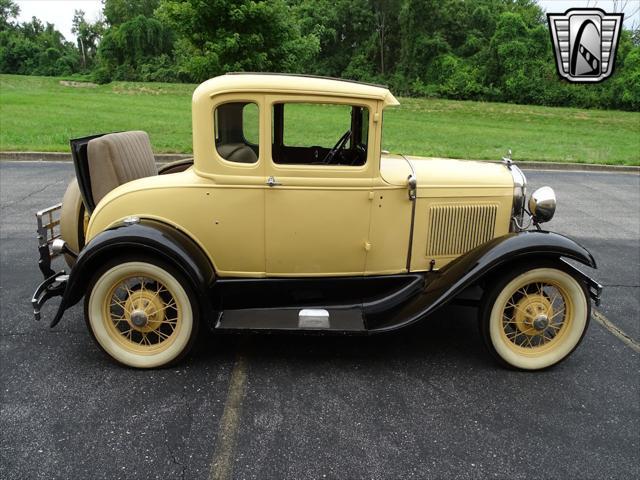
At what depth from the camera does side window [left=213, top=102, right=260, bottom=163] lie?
3365mm

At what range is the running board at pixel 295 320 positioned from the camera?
337 centimetres

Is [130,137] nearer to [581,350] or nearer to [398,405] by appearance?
[398,405]

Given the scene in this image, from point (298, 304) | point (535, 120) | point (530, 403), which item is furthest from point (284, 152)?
point (535, 120)

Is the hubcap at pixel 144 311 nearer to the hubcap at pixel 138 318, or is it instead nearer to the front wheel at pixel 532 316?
the hubcap at pixel 138 318

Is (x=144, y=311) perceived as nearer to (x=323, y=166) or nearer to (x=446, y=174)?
(x=323, y=166)

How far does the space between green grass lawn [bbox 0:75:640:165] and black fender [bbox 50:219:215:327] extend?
29.8ft

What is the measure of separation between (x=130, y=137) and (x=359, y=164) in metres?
2.00

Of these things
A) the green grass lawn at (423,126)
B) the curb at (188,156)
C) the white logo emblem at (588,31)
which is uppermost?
the white logo emblem at (588,31)

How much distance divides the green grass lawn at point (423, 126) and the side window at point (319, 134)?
875 centimetres

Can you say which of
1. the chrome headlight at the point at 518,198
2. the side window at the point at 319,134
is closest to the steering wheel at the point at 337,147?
the side window at the point at 319,134

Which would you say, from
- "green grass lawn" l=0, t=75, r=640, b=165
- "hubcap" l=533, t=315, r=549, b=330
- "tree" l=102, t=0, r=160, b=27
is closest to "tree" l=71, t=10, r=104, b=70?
"tree" l=102, t=0, r=160, b=27

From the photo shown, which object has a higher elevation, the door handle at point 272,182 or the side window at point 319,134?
the side window at point 319,134

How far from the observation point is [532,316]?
346 cm

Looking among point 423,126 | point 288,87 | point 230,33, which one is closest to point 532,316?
point 288,87
